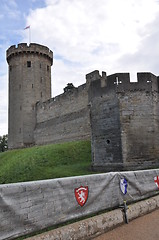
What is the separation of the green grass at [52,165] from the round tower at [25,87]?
582 inches

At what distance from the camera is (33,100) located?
33.6 meters

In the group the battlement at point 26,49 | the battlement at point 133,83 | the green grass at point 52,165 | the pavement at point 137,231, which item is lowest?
the pavement at point 137,231

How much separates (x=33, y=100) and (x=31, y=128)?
12.9 ft

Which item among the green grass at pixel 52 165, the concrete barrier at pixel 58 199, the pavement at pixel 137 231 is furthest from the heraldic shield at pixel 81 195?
the green grass at pixel 52 165

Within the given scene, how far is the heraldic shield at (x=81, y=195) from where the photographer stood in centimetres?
436

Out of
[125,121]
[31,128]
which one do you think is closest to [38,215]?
[125,121]

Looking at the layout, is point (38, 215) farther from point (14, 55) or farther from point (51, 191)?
point (14, 55)

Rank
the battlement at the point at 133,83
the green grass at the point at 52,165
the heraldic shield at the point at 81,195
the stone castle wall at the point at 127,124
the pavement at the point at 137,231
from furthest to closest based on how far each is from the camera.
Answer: the green grass at the point at 52,165 < the battlement at the point at 133,83 < the stone castle wall at the point at 127,124 < the heraldic shield at the point at 81,195 < the pavement at the point at 137,231

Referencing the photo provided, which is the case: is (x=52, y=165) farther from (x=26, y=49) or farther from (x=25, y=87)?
(x=26, y=49)

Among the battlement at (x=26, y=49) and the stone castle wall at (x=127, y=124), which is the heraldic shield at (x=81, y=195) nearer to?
the stone castle wall at (x=127, y=124)

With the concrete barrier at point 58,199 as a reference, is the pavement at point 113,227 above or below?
below

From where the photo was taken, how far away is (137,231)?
4359 mm

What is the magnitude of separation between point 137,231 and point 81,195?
1.20m

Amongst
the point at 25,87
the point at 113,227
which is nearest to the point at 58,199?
the point at 113,227
